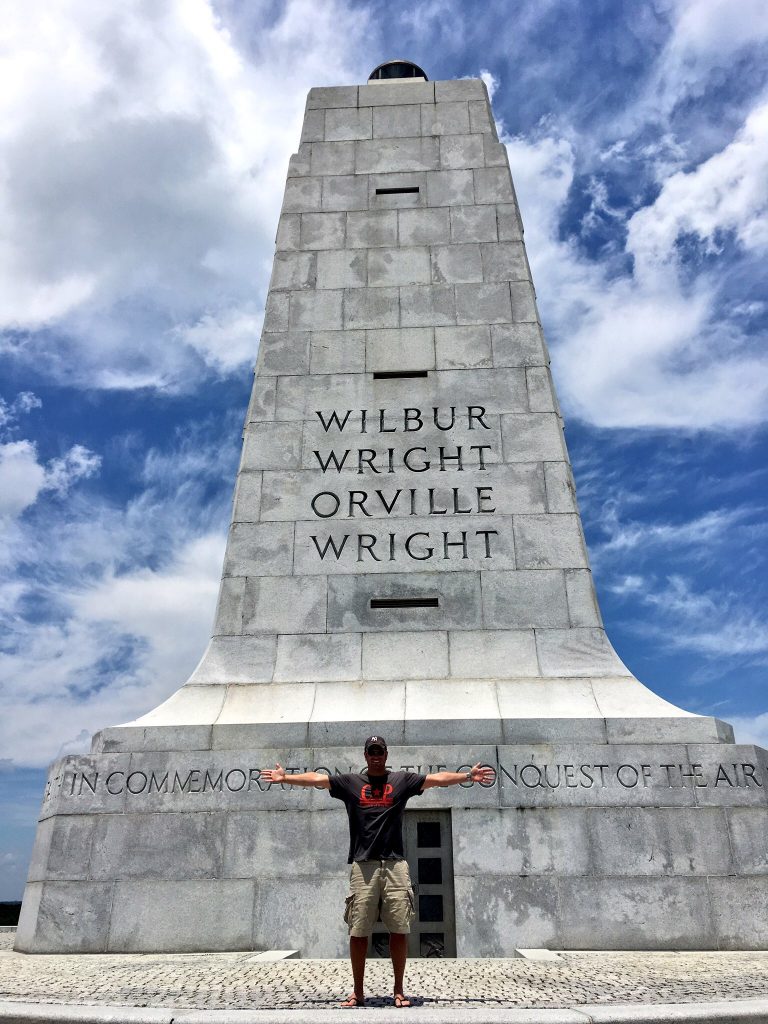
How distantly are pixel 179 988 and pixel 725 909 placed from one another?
551 cm

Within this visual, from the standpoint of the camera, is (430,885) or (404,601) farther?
(404,601)

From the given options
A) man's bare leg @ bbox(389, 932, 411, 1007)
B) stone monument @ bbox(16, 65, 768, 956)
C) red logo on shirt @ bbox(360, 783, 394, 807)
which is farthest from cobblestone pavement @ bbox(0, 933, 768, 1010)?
red logo on shirt @ bbox(360, 783, 394, 807)

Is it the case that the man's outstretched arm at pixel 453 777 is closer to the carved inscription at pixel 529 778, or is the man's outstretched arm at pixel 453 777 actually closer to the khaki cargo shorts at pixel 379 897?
the khaki cargo shorts at pixel 379 897

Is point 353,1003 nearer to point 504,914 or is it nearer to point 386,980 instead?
point 386,980

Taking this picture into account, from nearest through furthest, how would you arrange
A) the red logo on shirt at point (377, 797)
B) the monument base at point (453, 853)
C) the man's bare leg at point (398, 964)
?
1. the man's bare leg at point (398, 964)
2. the red logo on shirt at point (377, 797)
3. the monument base at point (453, 853)

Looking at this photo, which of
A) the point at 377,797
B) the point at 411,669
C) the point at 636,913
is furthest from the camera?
the point at 411,669

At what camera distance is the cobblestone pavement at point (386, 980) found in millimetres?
5465

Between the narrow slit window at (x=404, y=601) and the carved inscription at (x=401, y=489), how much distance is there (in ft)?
1.75

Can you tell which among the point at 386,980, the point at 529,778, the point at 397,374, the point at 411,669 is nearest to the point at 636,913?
the point at 529,778

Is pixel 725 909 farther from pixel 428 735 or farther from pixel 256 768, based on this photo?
pixel 256 768

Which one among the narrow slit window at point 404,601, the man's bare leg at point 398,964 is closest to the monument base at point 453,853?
the narrow slit window at point 404,601

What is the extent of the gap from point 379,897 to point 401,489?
264 inches

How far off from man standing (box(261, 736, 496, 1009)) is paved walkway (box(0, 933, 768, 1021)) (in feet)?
1.14

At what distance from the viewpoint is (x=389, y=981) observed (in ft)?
20.7
